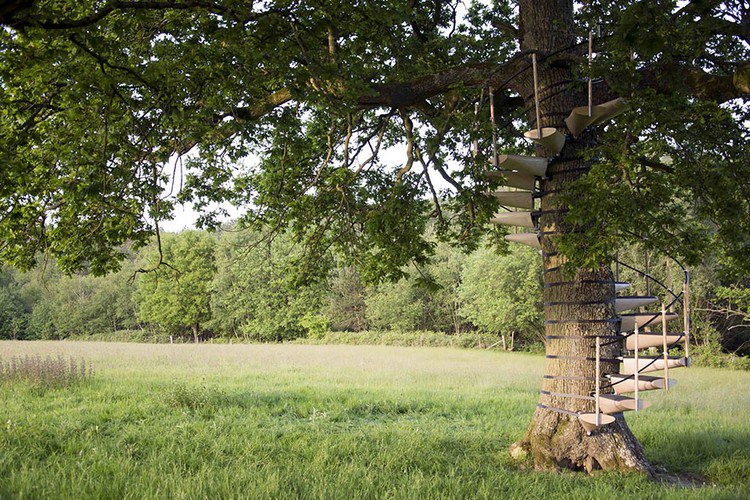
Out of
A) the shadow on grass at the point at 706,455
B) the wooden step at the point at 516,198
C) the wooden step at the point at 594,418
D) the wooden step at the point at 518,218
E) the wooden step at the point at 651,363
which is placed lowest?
the shadow on grass at the point at 706,455

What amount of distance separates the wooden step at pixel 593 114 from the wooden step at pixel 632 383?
309cm

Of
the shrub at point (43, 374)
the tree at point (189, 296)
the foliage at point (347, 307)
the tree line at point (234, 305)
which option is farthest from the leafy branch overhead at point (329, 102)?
the foliage at point (347, 307)

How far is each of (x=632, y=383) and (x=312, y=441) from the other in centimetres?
442

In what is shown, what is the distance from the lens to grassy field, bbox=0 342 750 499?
5.88 m

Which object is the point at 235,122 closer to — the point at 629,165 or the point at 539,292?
the point at 629,165

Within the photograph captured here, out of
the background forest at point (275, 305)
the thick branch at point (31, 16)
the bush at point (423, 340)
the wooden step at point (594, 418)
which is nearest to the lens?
the thick branch at point (31, 16)

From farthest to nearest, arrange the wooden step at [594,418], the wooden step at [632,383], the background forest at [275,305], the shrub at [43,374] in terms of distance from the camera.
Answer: the background forest at [275,305]
the shrub at [43,374]
the wooden step at [632,383]
the wooden step at [594,418]

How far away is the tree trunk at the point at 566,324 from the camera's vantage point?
7426mm

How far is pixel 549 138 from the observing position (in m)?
7.21

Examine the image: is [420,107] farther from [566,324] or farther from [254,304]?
[254,304]

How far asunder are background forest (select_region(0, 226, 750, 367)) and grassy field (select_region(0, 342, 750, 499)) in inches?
918

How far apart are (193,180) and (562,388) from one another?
300 inches

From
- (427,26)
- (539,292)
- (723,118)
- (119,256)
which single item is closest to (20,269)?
(119,256)

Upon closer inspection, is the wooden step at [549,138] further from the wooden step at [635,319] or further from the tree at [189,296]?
the tree at [189,296]
